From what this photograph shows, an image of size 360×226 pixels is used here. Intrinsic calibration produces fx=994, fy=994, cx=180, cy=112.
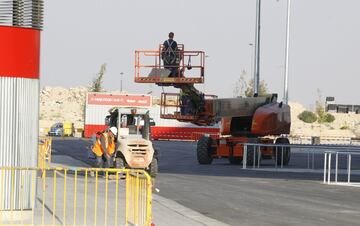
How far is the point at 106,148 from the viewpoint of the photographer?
30.4 m

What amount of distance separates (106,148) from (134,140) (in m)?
0.90

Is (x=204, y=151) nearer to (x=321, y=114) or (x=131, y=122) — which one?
(x=131, y=122)

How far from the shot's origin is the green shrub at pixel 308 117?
136375 mm

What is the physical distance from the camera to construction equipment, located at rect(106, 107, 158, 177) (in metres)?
30.1

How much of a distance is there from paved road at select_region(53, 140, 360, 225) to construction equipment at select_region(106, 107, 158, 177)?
2.69 feet

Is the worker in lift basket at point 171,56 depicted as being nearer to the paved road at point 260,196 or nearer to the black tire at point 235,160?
the paved road at point 260,196

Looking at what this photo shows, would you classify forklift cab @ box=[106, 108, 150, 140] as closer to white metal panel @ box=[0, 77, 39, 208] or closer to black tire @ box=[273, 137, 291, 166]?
black tire @ box=[273, 137, 291, 166]

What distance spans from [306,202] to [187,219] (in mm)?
5914

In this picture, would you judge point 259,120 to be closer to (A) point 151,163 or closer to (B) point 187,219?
(A) point 151,163

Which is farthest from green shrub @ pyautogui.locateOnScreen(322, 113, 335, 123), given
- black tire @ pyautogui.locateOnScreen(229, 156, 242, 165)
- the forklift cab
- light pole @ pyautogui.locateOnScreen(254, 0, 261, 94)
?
the forklift cab

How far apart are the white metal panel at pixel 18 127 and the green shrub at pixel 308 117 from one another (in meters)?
121

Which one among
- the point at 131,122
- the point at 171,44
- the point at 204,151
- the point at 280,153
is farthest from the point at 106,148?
the point at 280,153

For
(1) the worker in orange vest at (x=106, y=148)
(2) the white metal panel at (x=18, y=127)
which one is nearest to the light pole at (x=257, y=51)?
(1) the worker in orange vest at (x=106, y=148)

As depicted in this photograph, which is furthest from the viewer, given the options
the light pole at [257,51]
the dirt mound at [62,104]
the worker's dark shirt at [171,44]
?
the dirt mound at [62,104]
